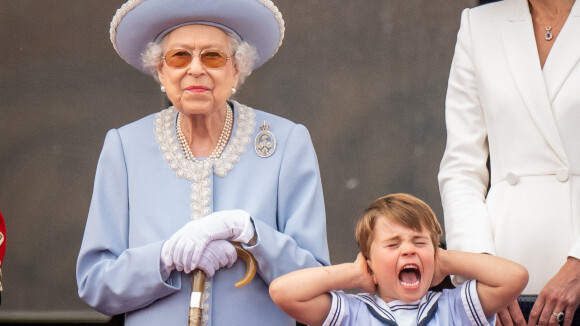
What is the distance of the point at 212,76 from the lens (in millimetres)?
3553

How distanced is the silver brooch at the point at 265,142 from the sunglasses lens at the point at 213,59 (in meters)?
0.27

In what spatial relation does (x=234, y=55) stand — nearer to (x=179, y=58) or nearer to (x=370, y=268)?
(x=179, y=58)

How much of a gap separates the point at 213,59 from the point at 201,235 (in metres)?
0.59

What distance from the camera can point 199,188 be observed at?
11.8ft

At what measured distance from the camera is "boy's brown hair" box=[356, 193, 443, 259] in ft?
11.0

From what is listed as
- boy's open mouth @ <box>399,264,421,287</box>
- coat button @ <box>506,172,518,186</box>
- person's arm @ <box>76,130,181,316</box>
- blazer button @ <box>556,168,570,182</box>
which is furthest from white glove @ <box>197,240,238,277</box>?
blazer button @ <box>556,168,570,182</box>

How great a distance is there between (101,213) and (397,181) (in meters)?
2.22

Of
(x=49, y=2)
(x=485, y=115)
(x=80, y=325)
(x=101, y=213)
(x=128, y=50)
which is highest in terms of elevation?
(x=49, y=2)

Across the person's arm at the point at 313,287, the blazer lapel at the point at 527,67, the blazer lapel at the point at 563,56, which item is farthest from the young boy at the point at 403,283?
the blazer lapel at the point at 563,56

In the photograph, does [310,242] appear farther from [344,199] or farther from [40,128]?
[40,128]

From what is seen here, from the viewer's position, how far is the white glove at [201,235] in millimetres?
3336

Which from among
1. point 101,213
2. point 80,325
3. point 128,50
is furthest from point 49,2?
point 101,213

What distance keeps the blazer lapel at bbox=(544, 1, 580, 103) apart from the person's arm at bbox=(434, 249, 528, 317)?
0.56 metres

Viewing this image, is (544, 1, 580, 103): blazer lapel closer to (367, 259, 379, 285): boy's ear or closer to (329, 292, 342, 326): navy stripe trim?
(367, 259, 379, 285): boy's ear
